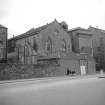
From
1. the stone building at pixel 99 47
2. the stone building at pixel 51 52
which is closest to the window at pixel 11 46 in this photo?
the stone building at pixel 51 52

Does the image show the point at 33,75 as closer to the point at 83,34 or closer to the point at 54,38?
the point at 54,38

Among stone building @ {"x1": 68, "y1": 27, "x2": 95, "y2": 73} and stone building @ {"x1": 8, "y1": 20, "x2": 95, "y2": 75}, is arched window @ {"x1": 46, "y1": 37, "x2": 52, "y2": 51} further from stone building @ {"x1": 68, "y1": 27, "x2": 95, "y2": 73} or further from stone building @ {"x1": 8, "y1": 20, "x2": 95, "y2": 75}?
stone building @ {"x1": 68, "y1": 27, "x2": 95, "y2": 73}

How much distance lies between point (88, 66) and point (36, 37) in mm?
13380

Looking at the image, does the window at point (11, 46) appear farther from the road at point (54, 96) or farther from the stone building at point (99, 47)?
the road at point (54, 96)

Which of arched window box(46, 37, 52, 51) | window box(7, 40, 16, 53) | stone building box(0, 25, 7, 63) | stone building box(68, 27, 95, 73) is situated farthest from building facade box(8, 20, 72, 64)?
stone building box(68, 27, 95, 73)

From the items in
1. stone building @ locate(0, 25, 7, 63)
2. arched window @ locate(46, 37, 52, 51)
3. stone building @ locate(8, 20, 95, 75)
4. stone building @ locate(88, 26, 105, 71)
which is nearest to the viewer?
stone building @ locate(8, 20, 95, 75)

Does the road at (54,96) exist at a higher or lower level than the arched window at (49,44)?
lower

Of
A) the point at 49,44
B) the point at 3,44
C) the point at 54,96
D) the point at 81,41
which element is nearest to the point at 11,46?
the point at 3,44

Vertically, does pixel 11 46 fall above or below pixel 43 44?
above

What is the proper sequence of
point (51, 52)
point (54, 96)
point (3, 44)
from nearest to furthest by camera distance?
point (54, 96), point (3, 44), point (51, 52)

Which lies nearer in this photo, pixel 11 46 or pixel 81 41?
pixel 81 41

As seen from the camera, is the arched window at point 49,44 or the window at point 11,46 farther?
the window at point 11,46

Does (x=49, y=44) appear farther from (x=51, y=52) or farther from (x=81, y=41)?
(x=81, y=41)

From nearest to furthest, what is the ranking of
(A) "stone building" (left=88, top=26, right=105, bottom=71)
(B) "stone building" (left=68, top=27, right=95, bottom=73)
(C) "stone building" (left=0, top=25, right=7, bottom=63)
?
(C) "stone building" (left=0, top=25, right=7, bottom=63) < (B) "stone building" (left=68, top=27, right=95, bottom=73) < (A) "stone building" (left=88, top=26, right=105, bottom=71)
